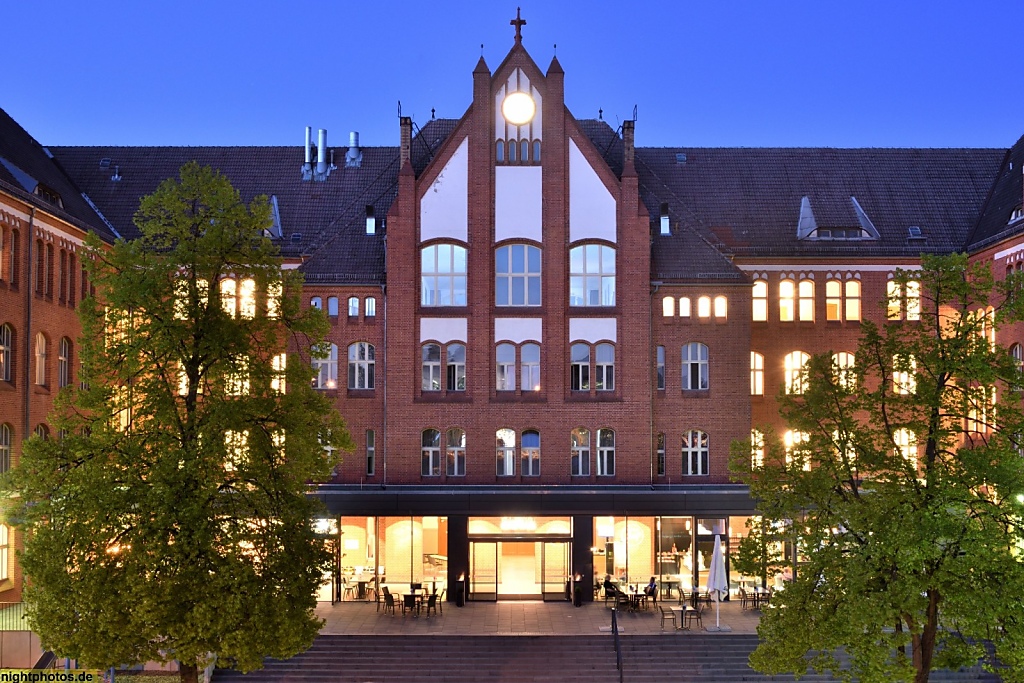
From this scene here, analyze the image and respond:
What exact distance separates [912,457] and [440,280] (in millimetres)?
21496

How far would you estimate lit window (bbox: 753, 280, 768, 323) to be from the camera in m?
42.2

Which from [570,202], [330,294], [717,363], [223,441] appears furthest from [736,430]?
[223,441]

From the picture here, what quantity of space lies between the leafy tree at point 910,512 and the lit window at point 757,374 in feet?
65.9

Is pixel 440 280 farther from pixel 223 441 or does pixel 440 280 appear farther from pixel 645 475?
pixel 223 441

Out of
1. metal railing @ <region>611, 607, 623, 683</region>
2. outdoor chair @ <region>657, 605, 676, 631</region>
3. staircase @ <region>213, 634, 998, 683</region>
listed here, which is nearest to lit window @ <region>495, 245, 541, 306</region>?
outdoor chair @ <region>657, 605, 676, 631</region>

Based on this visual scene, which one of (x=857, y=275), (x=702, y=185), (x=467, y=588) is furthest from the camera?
(x=702, y=185)

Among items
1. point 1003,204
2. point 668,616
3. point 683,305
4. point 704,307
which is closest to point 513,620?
point 668,616

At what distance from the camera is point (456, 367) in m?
38.1

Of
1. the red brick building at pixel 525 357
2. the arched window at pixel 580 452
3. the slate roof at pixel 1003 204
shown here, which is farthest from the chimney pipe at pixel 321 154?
the slate roof at pixel 1003 204

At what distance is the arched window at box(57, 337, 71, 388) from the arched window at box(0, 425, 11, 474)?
3873 millimetres

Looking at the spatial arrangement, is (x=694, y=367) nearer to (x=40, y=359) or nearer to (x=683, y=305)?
(x=683, y=305)

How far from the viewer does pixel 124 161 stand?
4678cm

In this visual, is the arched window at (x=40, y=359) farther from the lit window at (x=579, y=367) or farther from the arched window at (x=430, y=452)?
the lit window at (x=579, y=367)

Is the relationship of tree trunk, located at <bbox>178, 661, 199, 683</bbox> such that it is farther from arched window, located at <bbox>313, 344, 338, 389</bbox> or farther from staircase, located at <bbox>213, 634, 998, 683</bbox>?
arched window, located at <bbox>313, 344, 338, 389</bbox>
